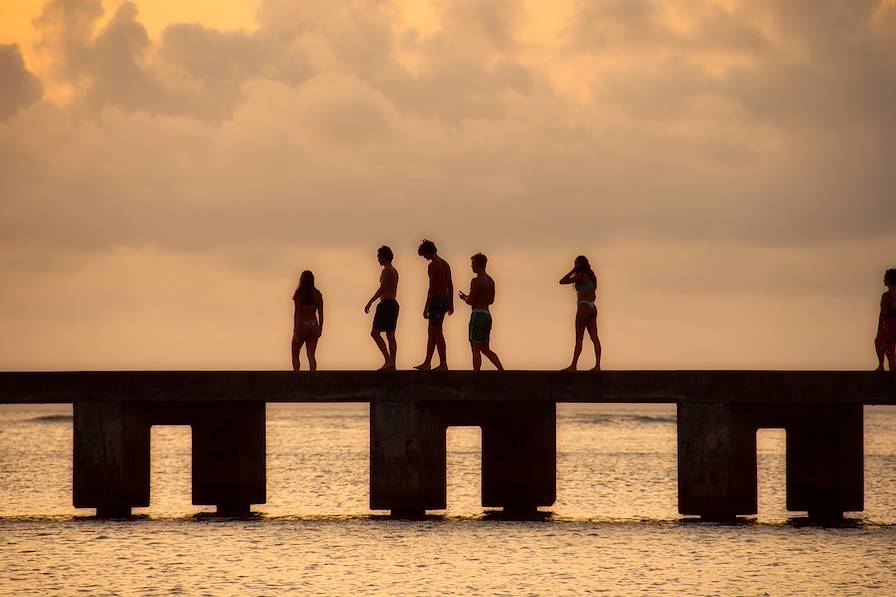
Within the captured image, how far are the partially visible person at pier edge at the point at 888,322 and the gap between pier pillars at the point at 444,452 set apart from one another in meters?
5.62

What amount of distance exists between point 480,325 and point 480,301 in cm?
38

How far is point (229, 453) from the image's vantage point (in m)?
28.2

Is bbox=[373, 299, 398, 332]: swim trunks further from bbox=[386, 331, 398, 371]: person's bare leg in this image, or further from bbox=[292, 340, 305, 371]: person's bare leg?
bbox=[292, 340, 305, 371]: person's bare leg

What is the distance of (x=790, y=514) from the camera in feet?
106

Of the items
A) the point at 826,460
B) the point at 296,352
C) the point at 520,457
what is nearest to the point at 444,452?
the point at 520,457

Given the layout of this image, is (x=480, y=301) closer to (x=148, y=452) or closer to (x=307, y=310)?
(x=307, y=310)

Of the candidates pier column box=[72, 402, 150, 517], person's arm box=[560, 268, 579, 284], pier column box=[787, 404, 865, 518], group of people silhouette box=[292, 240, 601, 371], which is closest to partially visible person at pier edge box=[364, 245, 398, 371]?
group of people silhouette box=[292, 240, 601, 371]

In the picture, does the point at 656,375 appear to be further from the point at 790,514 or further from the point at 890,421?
the point at 890,421

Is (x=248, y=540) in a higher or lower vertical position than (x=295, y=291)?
lower

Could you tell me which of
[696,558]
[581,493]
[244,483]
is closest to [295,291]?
[244,483]

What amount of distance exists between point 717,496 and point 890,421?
134486 millimetres

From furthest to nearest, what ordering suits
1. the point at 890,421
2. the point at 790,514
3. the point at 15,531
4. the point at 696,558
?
1. the point at 890,421
2. the point at 790,514
3. the point at 15,531
4. the point at 696,558

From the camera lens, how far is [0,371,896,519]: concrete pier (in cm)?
2606

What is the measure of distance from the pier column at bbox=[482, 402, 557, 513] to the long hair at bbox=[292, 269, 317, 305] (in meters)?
4.63
